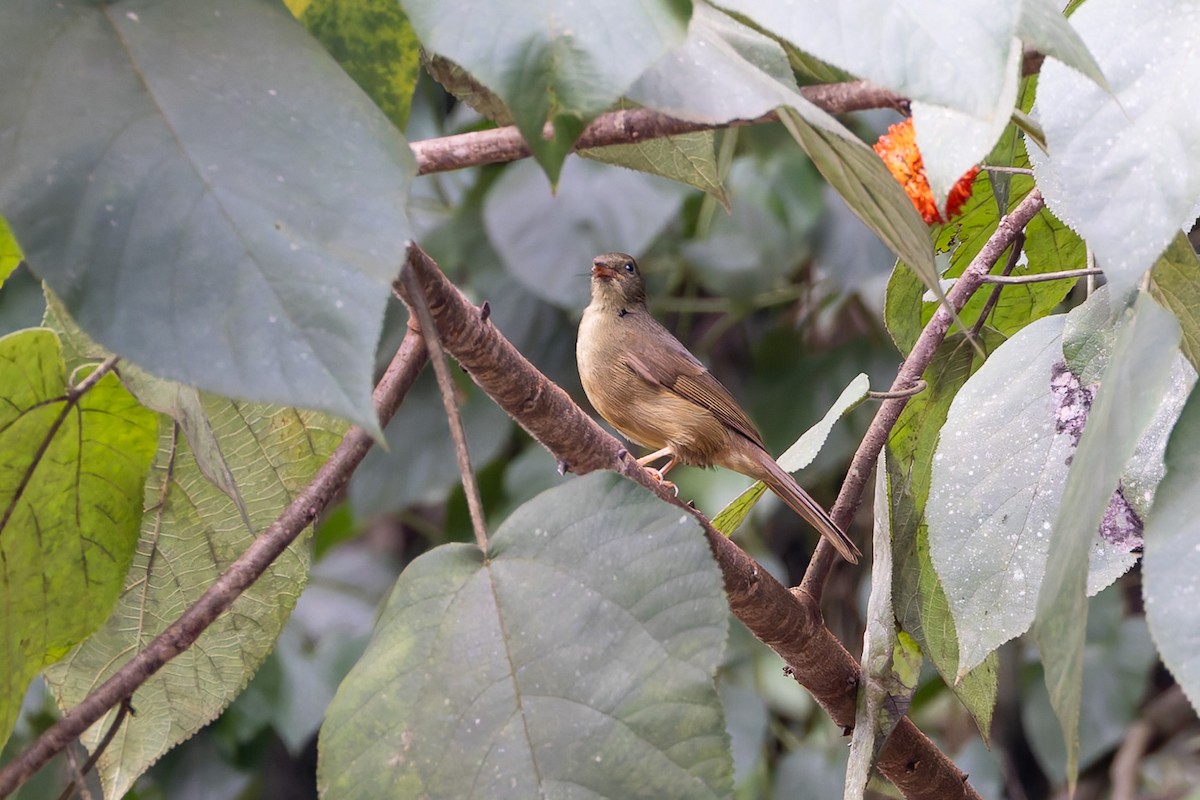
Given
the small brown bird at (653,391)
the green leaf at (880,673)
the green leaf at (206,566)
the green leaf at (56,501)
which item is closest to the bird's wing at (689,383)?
the small brown bird at (653,391)

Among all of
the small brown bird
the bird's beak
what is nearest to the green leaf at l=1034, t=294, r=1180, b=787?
the small brown bird

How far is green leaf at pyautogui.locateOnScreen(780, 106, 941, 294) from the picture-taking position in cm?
65

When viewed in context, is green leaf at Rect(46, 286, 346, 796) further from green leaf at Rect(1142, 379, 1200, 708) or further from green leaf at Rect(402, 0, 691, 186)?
green leaf at Rect(1142, 379, 1200, 708)

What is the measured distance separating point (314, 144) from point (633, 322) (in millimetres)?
2341

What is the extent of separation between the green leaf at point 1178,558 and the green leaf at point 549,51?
1.12ft

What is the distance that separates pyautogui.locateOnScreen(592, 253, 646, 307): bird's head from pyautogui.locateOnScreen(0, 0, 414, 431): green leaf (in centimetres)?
233

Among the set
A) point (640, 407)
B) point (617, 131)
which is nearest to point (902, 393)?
point (617, 131)

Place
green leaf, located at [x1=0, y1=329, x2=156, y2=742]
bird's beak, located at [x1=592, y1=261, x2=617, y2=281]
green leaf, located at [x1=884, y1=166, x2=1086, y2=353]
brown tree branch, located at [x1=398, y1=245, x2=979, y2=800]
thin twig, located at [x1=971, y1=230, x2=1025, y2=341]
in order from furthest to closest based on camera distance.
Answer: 1. bird's beak, located at [x1=592, y1=261, x2=617, y2=281]
2. green leaf, located at [x1=884, y1=166, x2=1086, y2=353]
3. thin twig, located at [x1=971, y1=230, x2=1025, y2=341]
4. brown tree branch, located at [x1=398, y1=245, x2=979, y2=800]
5. green leaf, located at [x1=0, y1=329, x2=156, y2=742]

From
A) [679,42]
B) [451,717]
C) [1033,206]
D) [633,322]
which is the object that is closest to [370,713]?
[451,717]

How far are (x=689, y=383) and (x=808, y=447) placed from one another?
1674 millimetres

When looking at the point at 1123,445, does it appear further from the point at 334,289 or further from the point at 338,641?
the point at 338,641

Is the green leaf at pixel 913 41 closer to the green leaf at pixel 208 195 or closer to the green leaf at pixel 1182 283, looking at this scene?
the green leaf at pixel 208 195

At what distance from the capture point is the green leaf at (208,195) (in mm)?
500

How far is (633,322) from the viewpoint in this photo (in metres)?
2.88
